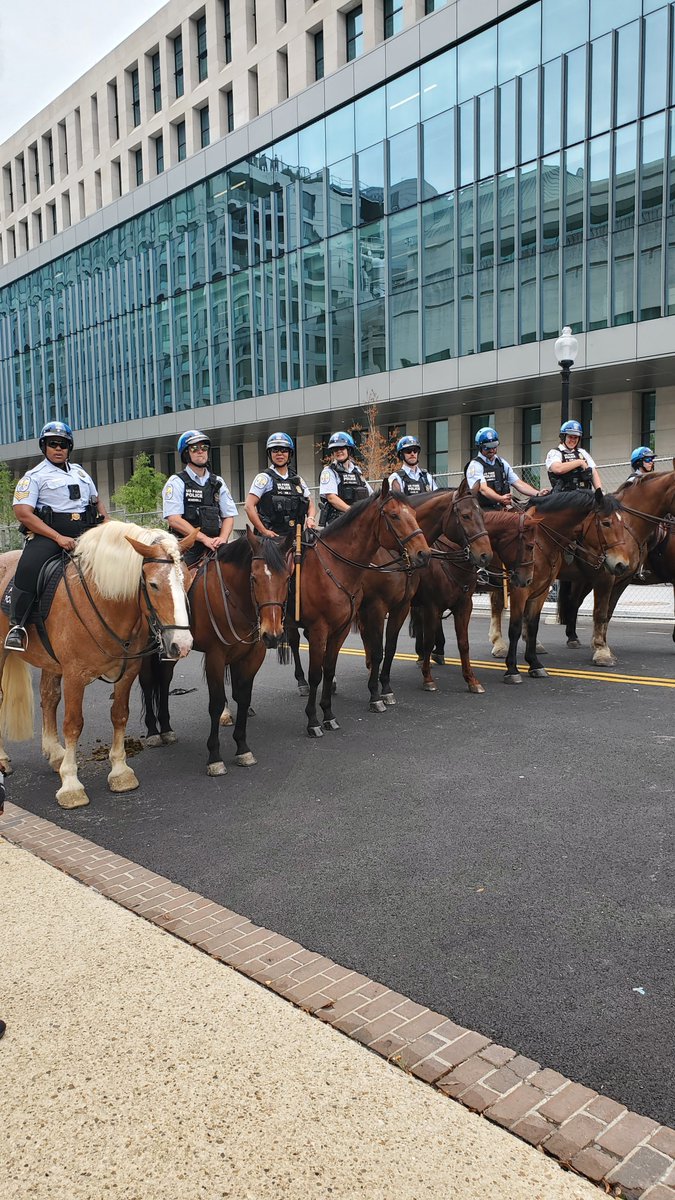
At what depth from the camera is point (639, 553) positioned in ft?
34.2

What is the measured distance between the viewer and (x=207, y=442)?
7.93 meters

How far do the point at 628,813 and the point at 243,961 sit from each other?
2.93m

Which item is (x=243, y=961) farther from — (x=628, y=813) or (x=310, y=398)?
(x=310, y=398)

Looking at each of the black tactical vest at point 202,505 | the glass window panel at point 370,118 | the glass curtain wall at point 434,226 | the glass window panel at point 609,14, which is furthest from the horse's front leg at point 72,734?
the glass window panel at point 370,118

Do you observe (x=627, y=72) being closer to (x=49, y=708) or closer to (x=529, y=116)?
(x=529, y=116)

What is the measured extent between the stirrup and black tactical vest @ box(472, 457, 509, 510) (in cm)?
679

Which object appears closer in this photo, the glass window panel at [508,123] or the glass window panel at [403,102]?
the glass window panel at [508,123]

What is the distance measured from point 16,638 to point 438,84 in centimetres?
2952

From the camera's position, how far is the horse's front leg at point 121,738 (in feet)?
21.0

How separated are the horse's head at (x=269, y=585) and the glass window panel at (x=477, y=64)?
27.0m

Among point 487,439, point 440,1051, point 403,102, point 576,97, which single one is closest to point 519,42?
point 576,97

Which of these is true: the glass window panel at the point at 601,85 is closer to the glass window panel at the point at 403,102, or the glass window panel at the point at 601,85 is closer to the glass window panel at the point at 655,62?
the glass window panel at the point at 655,62

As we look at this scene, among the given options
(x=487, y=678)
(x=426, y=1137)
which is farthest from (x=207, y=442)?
(x=426, y=1137)

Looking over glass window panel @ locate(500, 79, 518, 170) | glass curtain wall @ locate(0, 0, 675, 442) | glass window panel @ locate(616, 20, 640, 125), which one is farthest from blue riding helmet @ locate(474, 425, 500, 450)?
glass window panel @ locate(500, 79, 518, 170)
